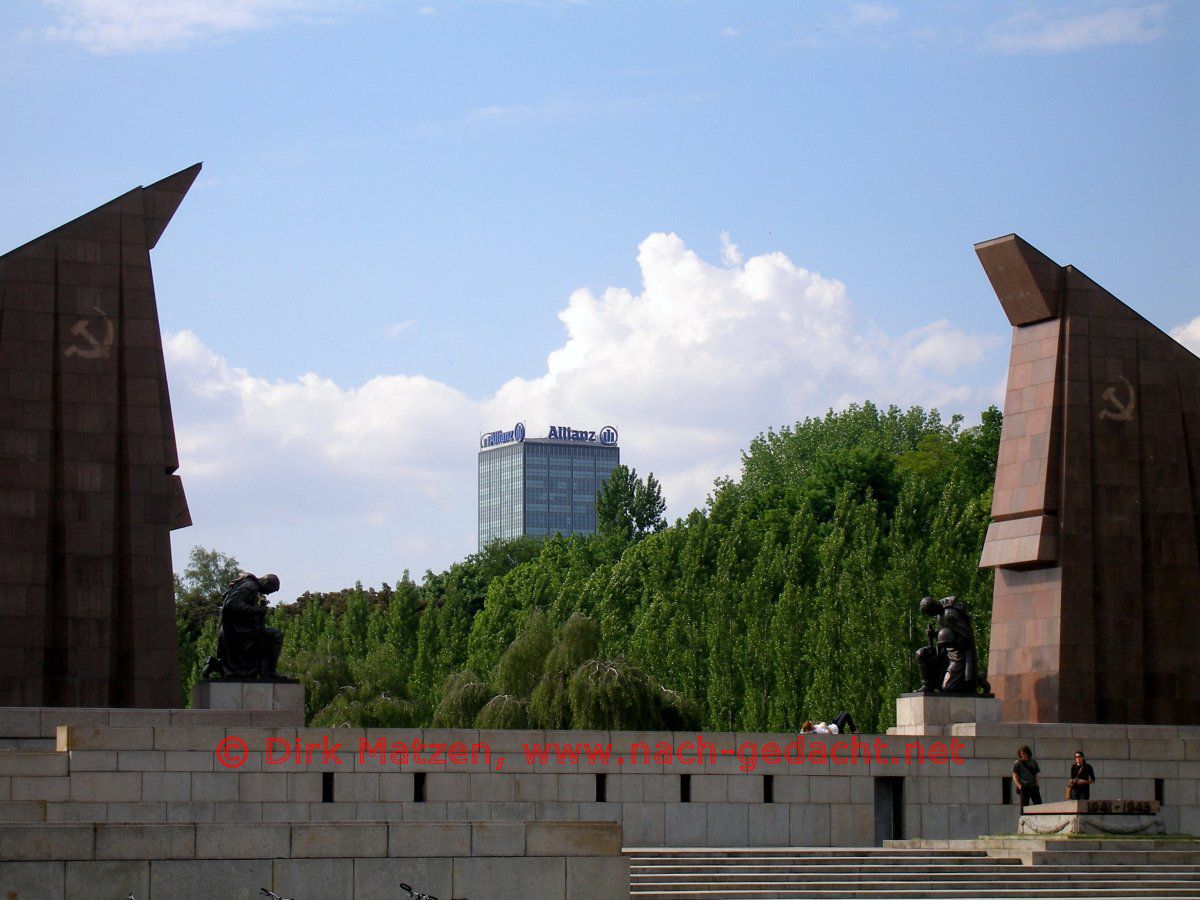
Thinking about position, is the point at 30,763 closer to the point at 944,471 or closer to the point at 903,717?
the point at 903,717

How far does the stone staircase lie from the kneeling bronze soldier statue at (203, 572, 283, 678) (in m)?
5.18

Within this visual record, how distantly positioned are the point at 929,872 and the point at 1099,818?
7.19 feet

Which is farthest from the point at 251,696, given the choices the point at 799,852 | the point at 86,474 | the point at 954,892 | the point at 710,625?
the point at 710,625

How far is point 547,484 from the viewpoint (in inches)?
6550

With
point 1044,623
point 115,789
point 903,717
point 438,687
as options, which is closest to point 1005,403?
point 1044,623

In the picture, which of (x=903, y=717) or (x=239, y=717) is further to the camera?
(x=903, y=717)

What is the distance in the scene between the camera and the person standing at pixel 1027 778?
22.1m

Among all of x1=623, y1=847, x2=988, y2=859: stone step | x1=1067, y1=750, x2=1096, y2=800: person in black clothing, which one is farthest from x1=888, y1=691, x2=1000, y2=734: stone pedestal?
x1=623, y1=847, x2=988, y2=859: stone step

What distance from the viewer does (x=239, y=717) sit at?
72.2ft

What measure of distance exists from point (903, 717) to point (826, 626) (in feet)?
43.2

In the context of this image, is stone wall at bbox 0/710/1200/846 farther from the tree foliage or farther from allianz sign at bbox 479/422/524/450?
allianz sign at bbox 479/422/524/450

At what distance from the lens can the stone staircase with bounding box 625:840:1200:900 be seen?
754 inches

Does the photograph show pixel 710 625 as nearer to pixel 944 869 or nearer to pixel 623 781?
pixel 623 781

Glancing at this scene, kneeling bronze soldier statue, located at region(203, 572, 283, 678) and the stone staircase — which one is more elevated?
kneeling bronze soldier statue, located at region(203, 572, 283, 678)
